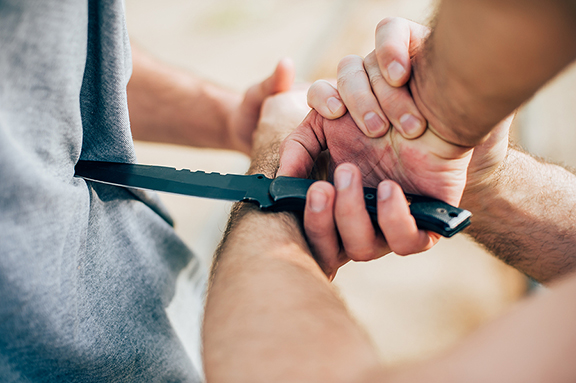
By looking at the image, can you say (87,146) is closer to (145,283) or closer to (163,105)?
(145,283)

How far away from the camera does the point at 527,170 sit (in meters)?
1.00

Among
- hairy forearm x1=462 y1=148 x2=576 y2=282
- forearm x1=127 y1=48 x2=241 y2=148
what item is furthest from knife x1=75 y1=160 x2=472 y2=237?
forearm x1=127 y1=48 x2=241 y2=148

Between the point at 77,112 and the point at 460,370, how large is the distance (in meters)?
0.70

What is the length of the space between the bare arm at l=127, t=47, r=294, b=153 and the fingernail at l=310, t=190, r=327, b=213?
818 millimetres

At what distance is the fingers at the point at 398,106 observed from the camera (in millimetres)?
757

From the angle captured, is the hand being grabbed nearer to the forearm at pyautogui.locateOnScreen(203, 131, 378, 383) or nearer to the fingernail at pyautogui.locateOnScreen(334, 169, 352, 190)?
the fingernail at pyautogui.locateOnScreen(334, 169, 352, 190)

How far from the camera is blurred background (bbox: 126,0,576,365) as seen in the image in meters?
1.75

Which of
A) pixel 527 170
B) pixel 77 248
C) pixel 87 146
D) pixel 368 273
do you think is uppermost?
pixel 527 170

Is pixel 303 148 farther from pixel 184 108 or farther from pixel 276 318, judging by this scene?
pixel 184 108

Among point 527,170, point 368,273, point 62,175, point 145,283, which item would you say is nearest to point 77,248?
point 62,175

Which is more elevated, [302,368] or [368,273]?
[302,368]

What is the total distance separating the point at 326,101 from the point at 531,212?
2.11 ft

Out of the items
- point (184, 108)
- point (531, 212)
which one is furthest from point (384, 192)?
point (184, 108)

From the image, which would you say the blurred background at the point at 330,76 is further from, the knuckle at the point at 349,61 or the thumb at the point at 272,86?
the thumb at the point at 272,86
